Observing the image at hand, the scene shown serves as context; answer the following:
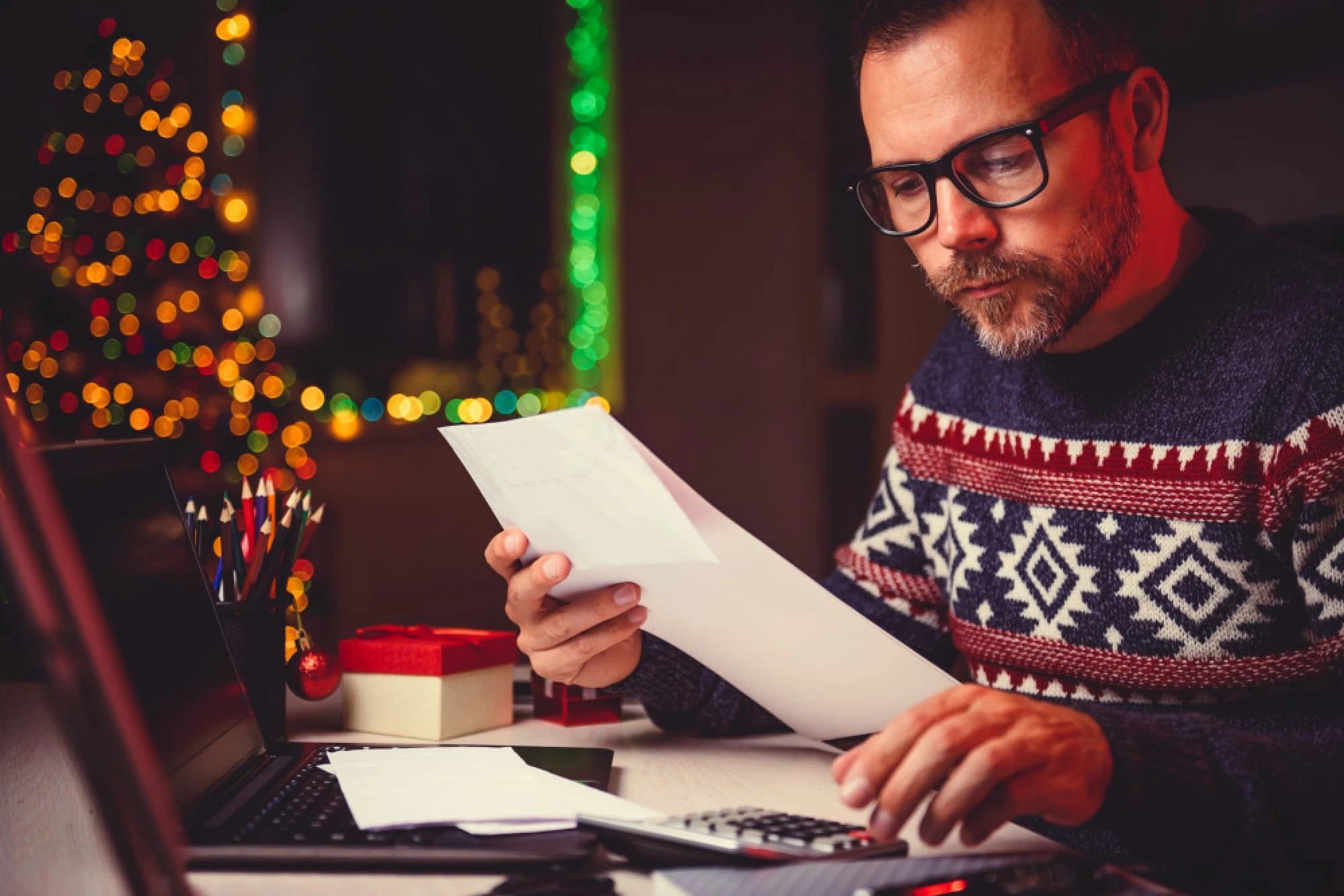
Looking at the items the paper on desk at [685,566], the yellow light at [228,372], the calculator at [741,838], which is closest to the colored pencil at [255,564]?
the paper on desk at [685,566]

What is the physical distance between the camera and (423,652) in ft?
3.55

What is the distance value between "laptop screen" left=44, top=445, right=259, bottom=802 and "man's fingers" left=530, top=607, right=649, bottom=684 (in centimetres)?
25

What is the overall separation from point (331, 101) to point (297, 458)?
105 cm

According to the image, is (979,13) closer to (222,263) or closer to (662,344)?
(222,263)

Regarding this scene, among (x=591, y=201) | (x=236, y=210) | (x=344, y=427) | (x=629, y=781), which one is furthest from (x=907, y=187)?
(x=591, y=201)

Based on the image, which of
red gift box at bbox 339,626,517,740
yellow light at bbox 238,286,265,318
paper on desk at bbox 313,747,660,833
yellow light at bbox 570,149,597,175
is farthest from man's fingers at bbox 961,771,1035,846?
yellow light at bbox 570,149,597,175

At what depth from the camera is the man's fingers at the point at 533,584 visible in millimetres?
971

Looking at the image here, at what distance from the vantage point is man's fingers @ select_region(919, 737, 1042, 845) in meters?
0.65

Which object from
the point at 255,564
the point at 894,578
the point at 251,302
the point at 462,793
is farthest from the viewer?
the point at 251,302

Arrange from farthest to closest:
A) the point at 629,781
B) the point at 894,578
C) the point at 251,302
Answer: the point at 251,302, the point at 894,578, the point at 629,781

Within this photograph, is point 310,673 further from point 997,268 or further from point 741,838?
point 997,268

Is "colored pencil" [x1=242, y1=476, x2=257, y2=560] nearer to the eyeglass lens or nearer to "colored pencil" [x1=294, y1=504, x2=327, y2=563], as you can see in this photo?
"colored pencil" [x1=294, y1=504, x2=327, y2=563]

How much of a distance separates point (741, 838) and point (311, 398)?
287 cm

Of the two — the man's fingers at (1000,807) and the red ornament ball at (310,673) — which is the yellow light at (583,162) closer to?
the red ornament ball at (310,673)
